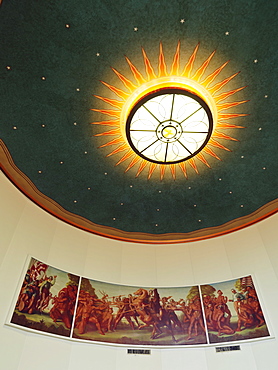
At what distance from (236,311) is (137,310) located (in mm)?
3718

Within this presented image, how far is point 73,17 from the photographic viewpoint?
6082 mm

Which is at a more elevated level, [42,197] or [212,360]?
[42,197]

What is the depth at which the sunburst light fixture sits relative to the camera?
7223mm

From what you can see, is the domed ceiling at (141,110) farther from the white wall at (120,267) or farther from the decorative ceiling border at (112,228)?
the white wall at (120,267)

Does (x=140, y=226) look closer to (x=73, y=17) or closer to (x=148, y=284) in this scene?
(x=148, y=284)

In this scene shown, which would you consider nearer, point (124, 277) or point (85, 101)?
point (85, 101)

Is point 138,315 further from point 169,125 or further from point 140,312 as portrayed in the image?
point 169,125

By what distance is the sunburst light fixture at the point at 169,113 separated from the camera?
7.22 metres

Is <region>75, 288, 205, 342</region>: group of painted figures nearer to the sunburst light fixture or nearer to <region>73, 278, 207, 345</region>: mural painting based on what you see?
<region>73, 278, 207, 345</region>: mural painting

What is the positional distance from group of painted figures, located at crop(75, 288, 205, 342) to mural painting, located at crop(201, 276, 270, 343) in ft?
1.38

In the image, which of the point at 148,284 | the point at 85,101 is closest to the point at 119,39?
the point at 85,101

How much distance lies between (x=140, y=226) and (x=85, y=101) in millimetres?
6234

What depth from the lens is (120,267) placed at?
36.4ft

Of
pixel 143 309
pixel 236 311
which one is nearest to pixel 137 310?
pixel 143 309
